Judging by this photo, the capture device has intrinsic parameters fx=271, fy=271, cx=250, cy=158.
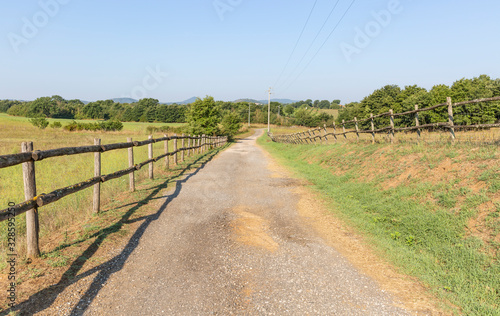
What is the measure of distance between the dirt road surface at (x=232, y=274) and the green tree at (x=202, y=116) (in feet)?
103

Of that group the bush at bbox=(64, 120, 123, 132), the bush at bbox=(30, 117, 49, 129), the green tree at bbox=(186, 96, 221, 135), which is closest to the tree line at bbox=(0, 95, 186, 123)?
the bush at bbox=(64, 120, 123, 132)

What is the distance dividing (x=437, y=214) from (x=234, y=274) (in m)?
4.12

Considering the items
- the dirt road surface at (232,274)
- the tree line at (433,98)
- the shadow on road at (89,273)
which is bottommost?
the dirt road surface at (232,274)

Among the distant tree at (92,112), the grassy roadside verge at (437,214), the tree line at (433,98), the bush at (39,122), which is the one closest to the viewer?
the grassy roadside verge at (437,214)

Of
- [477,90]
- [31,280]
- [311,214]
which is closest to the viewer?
[31,280]

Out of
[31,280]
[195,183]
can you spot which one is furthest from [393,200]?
[31,280]

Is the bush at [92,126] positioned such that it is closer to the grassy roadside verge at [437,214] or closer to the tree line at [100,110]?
the tree line at [100,110]

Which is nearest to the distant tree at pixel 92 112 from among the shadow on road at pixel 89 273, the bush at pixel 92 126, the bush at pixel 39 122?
the bush at pixel 92 126

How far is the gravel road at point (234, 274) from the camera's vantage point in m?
2.94

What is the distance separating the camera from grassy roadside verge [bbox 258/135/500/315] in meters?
3.55

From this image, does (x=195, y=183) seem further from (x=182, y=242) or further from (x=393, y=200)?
(x=393, y=200)

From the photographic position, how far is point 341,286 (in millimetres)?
3396

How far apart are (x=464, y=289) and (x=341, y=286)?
1.51 meters

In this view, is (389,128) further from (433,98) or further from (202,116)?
(433,98)
